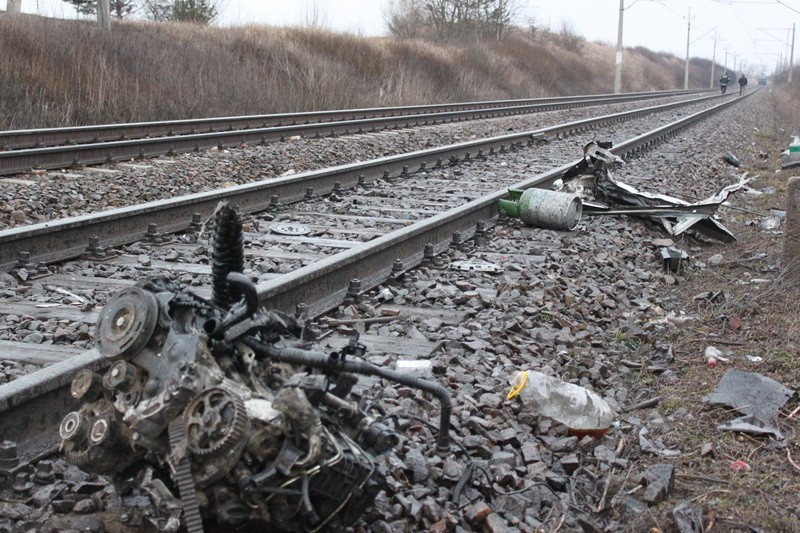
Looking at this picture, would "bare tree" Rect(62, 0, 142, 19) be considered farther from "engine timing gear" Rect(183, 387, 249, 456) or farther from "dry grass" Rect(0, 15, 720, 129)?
"engine timing gear" Rect(183, 387, 249, 456)

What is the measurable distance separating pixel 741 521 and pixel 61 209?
7.56 m

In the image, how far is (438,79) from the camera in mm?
35062

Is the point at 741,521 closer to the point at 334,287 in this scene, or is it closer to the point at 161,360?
the point at 161,360

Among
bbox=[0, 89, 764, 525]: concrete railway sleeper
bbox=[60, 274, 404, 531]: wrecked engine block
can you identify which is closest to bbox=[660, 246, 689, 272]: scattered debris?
bbox=[0, 89, 764, 525]: concrete railway sleeper

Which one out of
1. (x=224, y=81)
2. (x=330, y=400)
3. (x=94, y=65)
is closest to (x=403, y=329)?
(x=330, y=400)

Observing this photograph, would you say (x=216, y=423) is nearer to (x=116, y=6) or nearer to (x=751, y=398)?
(x=751, y=398)

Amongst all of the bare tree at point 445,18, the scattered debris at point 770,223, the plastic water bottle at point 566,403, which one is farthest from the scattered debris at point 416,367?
the bare tree at point 445,18

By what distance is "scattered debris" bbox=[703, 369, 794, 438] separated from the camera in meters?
4.18

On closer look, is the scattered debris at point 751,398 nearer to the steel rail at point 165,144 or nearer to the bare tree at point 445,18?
the steel rail at point 165,144

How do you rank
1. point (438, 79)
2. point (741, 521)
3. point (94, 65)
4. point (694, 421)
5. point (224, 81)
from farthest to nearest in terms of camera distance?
point (438, 79) < point (224, 81) < point (94, 65) < point (694, 421) < point (741, 521)

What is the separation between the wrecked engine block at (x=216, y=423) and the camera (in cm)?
273

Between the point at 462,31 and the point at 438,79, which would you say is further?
the point at 462,31

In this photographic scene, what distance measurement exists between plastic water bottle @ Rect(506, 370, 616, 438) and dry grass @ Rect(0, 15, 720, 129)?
13864 mm

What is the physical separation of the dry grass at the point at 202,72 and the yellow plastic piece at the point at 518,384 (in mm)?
13780
